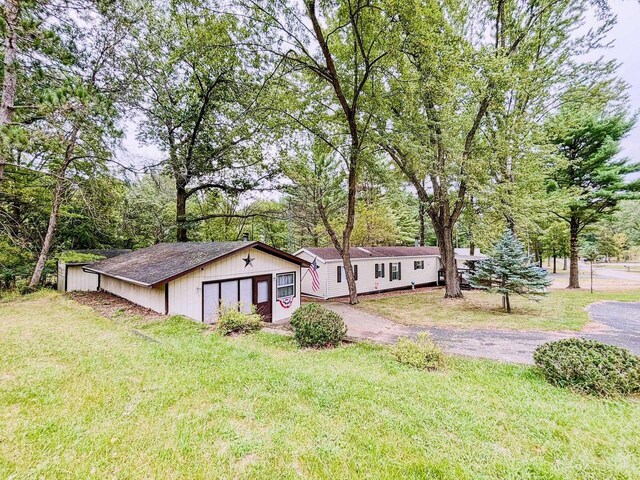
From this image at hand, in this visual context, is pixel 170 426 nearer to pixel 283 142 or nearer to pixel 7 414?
pixel 7 414

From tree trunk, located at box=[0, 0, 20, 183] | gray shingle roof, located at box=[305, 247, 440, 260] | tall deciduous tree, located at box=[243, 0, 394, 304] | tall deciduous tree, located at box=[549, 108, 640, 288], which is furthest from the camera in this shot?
gray shingle roof, located at box=[305, 247, 440, 260]

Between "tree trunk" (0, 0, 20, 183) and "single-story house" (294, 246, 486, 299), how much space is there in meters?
11.5

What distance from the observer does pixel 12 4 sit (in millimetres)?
6020

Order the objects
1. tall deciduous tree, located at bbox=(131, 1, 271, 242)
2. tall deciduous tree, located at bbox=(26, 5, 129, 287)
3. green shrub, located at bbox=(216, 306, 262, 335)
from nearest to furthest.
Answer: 1. tall deciduous tree, located at bbox=(26, 5, 129, 287)
2. green shrub, located at bbox=(216, 306, 262, 335)
3. tall deciduous tree, located at bbox=(131, 1, 271, 242)

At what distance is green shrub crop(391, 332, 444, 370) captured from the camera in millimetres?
5191

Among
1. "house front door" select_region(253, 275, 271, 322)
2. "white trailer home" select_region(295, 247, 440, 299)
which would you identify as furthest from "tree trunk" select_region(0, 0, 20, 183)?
"white trailer home" select_region(295, 247, 440, 299)

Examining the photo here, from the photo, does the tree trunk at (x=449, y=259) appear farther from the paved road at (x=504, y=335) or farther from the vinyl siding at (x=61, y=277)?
the vinyl siding at (x=61, y=277)

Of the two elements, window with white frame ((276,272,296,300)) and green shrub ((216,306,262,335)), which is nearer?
green shrub ((216,306,262,335))

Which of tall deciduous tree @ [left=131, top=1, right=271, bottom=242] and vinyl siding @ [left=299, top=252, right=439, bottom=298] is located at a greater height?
tall deciduous tree @ [left=131, top=1, right=271, bottom=242]

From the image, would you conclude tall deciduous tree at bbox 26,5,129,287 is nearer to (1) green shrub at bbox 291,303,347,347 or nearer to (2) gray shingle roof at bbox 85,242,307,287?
(2) gray shingle roof at bbox 85,242,307,287

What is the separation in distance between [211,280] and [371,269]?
469 inches

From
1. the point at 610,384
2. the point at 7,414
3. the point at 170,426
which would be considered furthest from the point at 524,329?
the point at 7,414

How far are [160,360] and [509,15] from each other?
701 inches

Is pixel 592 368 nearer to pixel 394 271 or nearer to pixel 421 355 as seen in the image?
pixel 421 355
